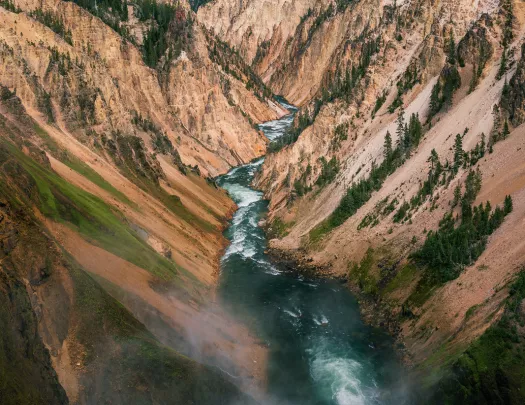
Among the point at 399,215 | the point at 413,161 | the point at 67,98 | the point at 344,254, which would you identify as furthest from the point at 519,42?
the point at 67,98

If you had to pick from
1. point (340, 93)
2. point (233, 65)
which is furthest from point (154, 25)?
point (340, 93)

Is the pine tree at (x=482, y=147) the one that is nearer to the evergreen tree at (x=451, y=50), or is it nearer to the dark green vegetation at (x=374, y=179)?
the dark green vegetation at (x=374, y=179)

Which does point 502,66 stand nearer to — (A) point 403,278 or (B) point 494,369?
(A) point 403,278

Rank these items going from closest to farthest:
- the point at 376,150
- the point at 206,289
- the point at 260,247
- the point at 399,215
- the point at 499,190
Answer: the point at 499,190, the point at 206,289, the point at 399,215, the point at 260,247, the point at 376,150

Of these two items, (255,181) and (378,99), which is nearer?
(378,99)

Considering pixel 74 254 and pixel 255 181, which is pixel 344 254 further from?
pixel 255 181
